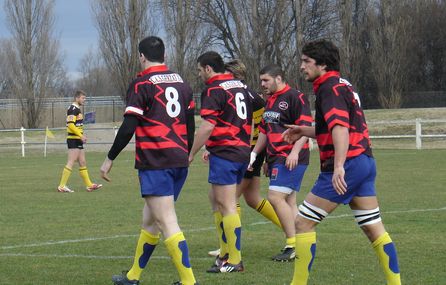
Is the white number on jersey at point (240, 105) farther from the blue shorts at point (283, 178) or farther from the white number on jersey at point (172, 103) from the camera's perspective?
the white number on jersey at point (172, 103)

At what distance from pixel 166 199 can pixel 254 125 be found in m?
3.10

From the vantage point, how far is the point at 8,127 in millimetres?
65750

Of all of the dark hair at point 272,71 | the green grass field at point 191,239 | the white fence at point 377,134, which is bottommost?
the white fence at point 377,134

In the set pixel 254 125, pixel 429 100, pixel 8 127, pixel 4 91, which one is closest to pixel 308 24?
pixel 429 100

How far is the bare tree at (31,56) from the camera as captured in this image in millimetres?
55625

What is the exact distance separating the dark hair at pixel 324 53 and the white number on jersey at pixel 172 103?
119 cm

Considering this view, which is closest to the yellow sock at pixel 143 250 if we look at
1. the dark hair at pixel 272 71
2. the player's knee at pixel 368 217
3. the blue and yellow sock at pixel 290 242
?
the player's knee at pixel 368 217

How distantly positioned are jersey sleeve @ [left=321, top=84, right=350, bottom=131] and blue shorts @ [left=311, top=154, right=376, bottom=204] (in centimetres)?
38

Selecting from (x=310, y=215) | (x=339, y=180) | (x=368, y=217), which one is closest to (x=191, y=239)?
(x=310, y=215)

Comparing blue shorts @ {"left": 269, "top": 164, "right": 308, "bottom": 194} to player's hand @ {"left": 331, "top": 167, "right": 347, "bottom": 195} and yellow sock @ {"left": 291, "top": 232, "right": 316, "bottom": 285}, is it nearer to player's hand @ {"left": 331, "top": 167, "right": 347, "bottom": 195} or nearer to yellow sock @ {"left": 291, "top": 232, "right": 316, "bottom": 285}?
yellow sock @ {"left": 291, "top": 232, "right": 316, "bottom": 285}

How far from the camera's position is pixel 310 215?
23.2 feet

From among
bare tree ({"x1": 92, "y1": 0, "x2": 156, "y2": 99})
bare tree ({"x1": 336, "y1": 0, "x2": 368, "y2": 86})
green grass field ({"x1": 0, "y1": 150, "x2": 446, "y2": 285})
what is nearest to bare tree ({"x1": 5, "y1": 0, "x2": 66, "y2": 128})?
bare tree ({"x1": 92, "y1": 0, "x2": 156, "y2": 99})

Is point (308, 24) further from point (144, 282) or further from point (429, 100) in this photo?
point (144, 282)

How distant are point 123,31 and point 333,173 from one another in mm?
46601
